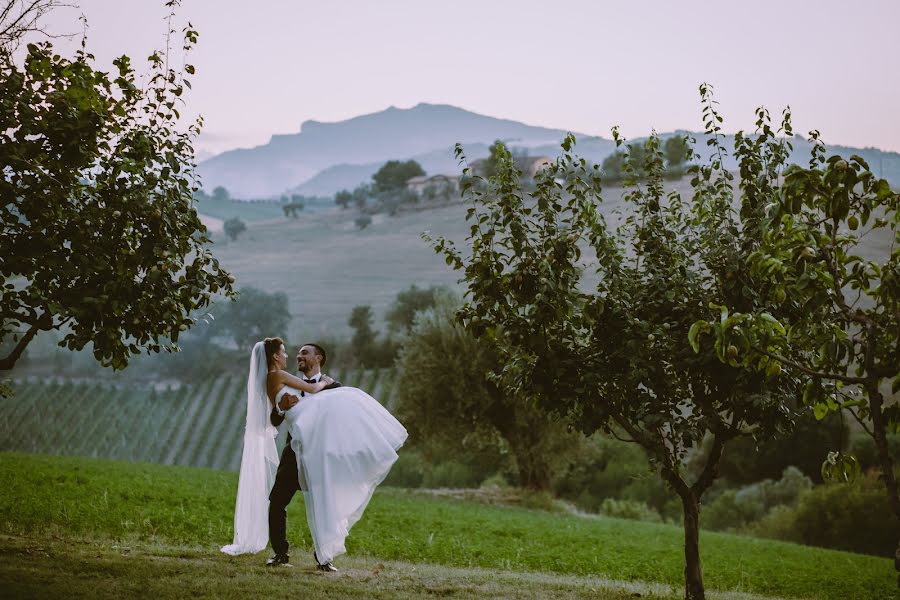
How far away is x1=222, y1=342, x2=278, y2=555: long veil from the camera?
39.0 feet

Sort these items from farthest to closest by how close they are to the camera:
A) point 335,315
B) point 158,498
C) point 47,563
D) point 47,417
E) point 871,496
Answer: point 335,315, point 47,417, point 871,496, point 158,498, point 47,563

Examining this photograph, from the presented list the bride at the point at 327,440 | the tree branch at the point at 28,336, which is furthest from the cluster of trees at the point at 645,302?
the tree branch at the point at 28,336

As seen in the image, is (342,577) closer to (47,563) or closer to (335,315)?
(47,563)

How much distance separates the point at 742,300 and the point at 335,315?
109 metres

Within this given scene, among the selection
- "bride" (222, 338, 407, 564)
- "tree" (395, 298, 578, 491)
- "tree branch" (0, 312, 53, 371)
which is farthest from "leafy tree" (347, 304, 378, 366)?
"bride" (222, 338, 407, 564)

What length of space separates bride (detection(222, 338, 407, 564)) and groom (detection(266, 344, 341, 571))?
4.8 inches

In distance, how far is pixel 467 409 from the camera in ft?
114

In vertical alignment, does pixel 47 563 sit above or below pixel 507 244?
below

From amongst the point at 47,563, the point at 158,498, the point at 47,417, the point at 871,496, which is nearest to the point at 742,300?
the point at 47,563

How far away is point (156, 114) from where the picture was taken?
1248 cm

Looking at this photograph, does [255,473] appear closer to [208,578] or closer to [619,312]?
[208,578]

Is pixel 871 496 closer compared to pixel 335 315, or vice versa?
pixel 871 496

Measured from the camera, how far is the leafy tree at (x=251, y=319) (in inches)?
3565

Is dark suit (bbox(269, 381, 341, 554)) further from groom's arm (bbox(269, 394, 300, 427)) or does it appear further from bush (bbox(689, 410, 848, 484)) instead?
bush (bbox(689, 410, 848, 484))
